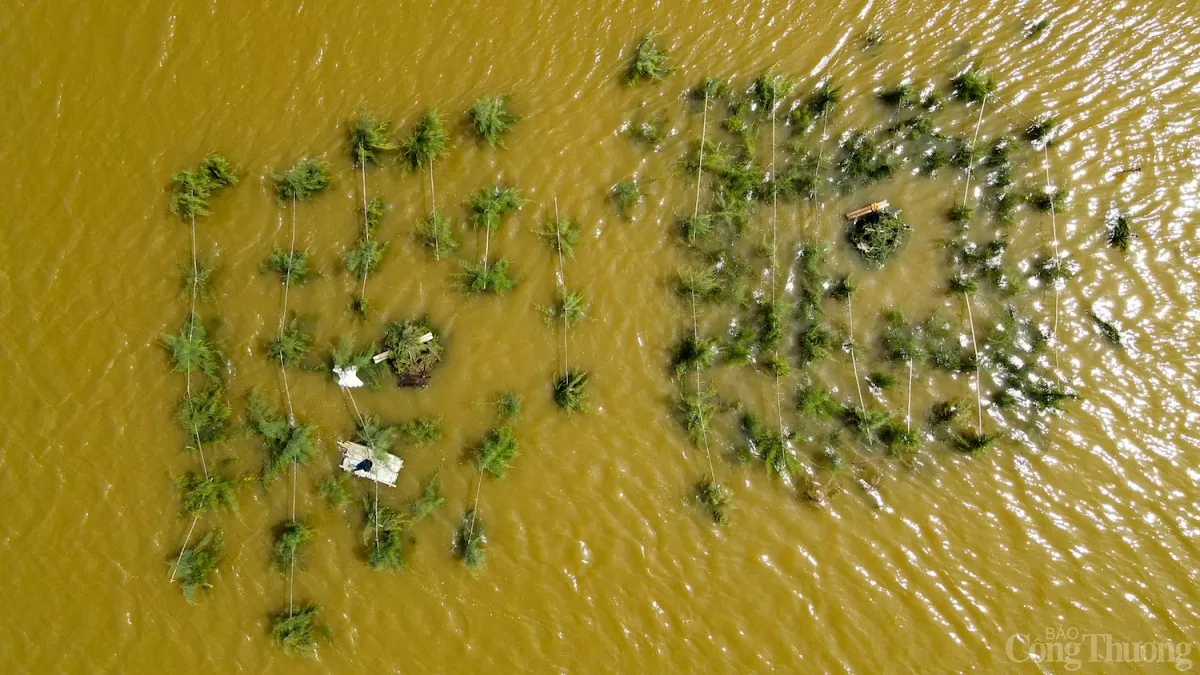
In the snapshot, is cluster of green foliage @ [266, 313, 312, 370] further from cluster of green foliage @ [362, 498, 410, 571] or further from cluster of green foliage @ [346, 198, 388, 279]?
cluster of green foliage @ [362, 498, 410, 571]

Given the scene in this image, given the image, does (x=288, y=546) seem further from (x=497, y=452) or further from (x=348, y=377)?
(x=497, y=452)

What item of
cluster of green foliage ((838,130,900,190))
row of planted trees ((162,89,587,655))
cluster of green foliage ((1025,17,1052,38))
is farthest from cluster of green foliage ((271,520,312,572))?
cluster of green foliage ((1025,17,1052,38))

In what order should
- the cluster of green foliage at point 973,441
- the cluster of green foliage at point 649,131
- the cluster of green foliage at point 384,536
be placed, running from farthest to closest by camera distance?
the cluster of green foliage at point 649,131, the cluster of green foliage at point 384,536, the cluster of green foliage at point 973,441

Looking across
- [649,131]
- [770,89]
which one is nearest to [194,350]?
[649,131]

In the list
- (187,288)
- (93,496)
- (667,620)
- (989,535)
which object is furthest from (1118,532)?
(93,496)

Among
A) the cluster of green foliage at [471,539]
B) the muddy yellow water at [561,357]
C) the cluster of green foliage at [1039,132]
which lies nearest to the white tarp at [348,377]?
the muddy yellow water at [561,357]

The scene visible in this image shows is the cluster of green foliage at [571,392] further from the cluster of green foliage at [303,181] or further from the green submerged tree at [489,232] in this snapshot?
the cluster of green foliage at [303,181]
